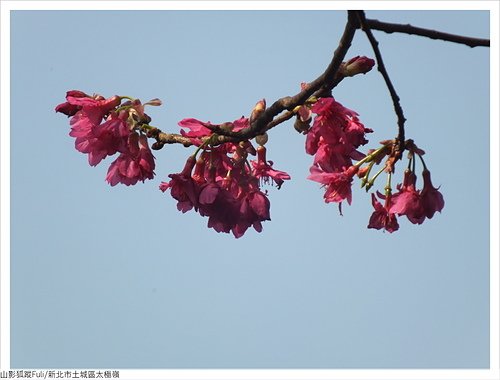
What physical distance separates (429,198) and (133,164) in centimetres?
128

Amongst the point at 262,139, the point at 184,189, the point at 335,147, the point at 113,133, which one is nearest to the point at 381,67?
the point at 335,147

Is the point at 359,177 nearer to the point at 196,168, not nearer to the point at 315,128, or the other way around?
the point at 315,128

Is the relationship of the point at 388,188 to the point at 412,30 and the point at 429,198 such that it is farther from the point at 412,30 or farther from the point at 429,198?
the point at 412,30

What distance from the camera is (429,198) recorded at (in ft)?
9.65

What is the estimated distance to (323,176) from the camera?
3090 mm

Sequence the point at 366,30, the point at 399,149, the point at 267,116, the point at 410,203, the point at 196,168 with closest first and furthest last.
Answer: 1. the point at 366,30
2. the point at 267,116
3. the point at 399,149
4. the point at 410,203
5. the point at 196,168

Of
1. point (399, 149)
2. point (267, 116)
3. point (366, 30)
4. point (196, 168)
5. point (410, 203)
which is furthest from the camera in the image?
point (196, 168)

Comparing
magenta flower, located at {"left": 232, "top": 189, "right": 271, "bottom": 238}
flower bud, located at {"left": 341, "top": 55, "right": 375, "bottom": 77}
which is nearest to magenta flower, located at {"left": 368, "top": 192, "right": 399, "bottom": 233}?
magenta flower, located at {"left": 232, "top": 189, "right": 271, "bottom": 238}

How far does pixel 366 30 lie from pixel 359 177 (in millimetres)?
976

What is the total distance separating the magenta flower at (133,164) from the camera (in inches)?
123

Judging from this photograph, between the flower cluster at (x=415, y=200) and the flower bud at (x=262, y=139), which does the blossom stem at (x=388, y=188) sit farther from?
the flower bud at (x=262, y=139)

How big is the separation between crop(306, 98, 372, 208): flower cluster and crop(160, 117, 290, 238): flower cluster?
266 mm

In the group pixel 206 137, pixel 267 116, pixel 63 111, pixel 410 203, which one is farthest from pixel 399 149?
pixel 63 111

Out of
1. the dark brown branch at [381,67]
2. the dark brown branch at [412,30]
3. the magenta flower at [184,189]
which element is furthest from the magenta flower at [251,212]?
the dark brown branch at [412,30]
